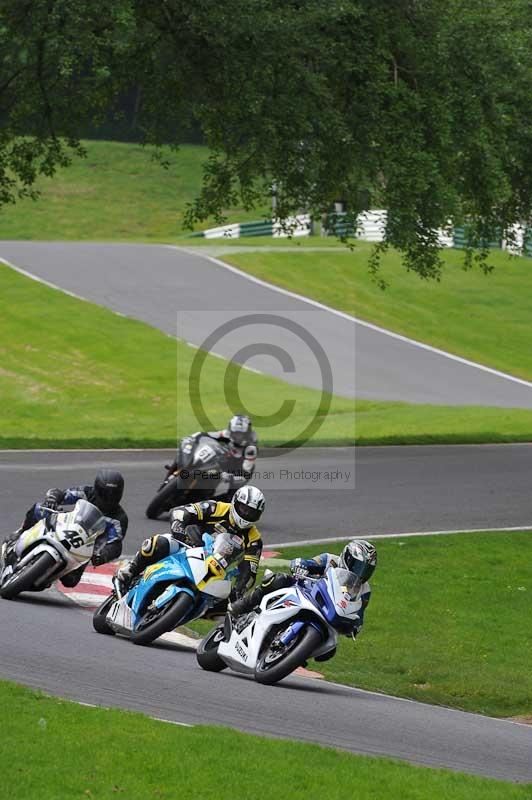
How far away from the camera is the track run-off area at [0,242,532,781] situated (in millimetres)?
9258

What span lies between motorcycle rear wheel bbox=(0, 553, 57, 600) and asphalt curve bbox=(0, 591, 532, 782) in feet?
3.13

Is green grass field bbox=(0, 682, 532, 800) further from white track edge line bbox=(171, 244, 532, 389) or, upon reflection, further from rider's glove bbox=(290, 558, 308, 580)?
white track edge line bbox=(171, 244, 532, 389)

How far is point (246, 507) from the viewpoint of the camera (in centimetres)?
1130

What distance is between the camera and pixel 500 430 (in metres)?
30.2

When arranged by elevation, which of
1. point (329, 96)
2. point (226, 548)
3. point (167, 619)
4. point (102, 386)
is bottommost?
point (102, 386)

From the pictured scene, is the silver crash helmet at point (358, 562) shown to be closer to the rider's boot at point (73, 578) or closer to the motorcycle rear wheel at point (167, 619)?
the motorcycle rear wheel at point (167, 619)

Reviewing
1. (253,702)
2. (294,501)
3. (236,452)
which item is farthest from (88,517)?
(294,501)

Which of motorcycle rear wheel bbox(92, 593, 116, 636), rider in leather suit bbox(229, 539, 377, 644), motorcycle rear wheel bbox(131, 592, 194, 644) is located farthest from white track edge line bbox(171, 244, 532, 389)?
rider in leather suit bbox(229, 539, 377, 644)

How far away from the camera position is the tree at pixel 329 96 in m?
22.7

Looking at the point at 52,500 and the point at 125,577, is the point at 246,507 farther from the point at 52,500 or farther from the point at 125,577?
the point at 52,500

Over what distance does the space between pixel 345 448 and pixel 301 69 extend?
828cm

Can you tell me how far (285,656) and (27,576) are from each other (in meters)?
3.48

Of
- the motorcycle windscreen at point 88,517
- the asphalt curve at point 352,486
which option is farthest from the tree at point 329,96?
the motorcycle windscreen at point 88,517

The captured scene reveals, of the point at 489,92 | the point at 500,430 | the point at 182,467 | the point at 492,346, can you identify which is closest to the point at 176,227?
the point at 492,346
